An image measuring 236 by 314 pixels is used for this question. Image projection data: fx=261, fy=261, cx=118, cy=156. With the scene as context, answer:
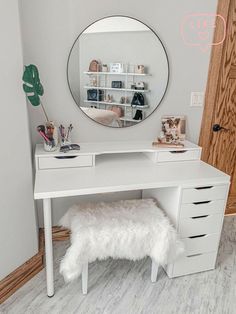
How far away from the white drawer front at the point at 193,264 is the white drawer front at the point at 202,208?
322 mm

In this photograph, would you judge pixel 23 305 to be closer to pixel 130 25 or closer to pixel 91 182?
pixel 91 182

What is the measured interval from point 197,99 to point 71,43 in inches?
40.4

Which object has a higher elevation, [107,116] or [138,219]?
[107,116]

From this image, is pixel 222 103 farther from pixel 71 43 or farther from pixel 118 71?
pixel 71 43

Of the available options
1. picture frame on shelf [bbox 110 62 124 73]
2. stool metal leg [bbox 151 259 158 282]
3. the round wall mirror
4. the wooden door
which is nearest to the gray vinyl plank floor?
stool metal leg [bbox 151 259 158 282]

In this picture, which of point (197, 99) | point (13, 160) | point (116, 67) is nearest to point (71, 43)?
point (116, 67)

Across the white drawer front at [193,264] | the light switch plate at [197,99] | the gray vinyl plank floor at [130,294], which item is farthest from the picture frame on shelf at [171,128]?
the gray vinyl plank floor at [130,294]

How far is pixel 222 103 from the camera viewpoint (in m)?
2.13

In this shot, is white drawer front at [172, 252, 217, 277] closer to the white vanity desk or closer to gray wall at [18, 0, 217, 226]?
the white vanity desk

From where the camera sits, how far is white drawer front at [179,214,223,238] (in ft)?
5.34

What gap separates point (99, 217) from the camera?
1.56 metres

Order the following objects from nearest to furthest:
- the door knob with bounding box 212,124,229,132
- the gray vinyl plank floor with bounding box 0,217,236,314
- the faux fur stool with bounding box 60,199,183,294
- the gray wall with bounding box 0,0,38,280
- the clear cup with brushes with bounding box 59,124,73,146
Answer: the gray wall with bounding box 0,0,38,280
the faux fur stool with bounding box 60,199,183,294
the gray vinyl plank floor with bounding box 0,217,236,314
the clear cup with brushes with bounding box 59,124,73,146
the door knob with bounding box 212,124,229,132

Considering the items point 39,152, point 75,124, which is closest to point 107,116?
point 75,124

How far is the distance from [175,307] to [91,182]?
35.2 inches
